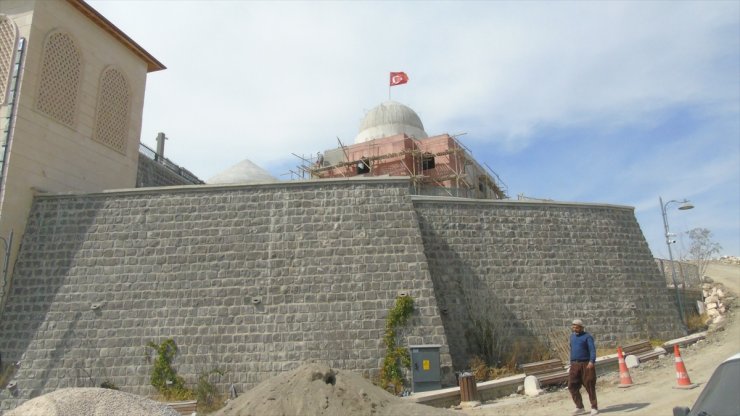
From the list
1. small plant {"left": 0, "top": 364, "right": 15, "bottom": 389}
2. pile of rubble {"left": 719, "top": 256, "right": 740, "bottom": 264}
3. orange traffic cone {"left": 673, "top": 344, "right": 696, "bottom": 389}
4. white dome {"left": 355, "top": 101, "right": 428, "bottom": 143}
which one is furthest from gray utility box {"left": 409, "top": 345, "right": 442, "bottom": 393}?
pile of rubble {"left": 719, "top": 256, "right": 740, "bottom": 264}

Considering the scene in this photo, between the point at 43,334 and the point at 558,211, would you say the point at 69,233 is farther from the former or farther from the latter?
the point at 558,211

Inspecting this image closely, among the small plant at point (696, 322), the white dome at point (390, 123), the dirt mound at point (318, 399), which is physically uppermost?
the white dome at point (390, 123)

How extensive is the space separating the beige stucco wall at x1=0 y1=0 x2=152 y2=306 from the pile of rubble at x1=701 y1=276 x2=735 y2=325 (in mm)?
19529

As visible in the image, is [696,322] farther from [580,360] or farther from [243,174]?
[243,174]

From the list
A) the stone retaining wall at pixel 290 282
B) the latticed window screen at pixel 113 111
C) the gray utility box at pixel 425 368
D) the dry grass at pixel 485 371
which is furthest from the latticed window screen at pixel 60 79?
the dry grass at pixel 485 371

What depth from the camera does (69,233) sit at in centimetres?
1339

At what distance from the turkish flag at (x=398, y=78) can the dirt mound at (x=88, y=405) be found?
28.2 metres

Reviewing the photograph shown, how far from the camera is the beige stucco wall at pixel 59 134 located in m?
13.3

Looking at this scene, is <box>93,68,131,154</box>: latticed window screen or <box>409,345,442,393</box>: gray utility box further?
<box>93,68,131,154</box>: latticed window screen

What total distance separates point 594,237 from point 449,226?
4.49 metres

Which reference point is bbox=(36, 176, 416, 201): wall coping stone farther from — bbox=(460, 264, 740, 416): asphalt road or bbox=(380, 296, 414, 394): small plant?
bbox=(460, 264, 740, 416): asphalt road

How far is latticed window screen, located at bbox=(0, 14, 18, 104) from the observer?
13.7m

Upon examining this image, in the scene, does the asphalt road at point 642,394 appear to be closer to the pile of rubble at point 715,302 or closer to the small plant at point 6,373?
the pile of rubble at point 715,302

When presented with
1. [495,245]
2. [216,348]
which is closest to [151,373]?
[216,348]
